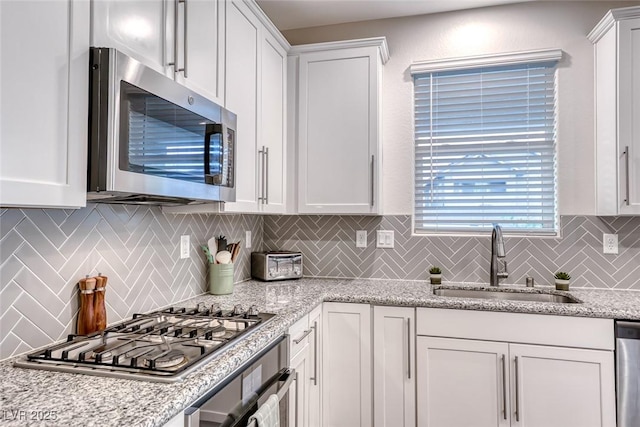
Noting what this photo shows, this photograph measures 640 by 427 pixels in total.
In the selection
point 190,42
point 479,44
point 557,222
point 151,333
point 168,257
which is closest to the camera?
point 151,333

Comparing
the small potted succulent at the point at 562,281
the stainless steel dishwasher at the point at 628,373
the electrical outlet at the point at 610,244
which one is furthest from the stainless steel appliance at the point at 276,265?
the electrical outlet at the point at 610,244

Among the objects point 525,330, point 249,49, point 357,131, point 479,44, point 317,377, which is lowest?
point 317,377

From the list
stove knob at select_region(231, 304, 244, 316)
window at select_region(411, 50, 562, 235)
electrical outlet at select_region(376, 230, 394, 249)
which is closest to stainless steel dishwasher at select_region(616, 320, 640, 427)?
window at select_region(411, 50, 562, 235)

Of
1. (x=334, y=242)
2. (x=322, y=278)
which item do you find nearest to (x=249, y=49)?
(x=334, y=242)

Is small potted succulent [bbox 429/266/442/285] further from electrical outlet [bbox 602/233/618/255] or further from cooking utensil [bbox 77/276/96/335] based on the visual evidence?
cooking utensil [bbox 77/276/96/335]

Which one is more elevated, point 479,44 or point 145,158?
point 479,44

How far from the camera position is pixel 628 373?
174 centimetres

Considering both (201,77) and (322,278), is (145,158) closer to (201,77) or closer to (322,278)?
(201,77)

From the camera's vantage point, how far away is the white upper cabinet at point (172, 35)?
112cm

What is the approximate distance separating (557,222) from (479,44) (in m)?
1.23

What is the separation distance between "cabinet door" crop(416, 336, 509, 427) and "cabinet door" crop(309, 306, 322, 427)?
51 centimetres

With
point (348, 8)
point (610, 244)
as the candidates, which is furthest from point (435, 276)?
point (348, 8)

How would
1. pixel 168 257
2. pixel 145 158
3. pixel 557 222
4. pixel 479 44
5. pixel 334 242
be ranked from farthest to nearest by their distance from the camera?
1. pixel 334 242
2. pixel 479 44
3. pixel 557 222
4. pixel 168 257
5. pixel 145 158

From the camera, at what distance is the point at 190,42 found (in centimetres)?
149
